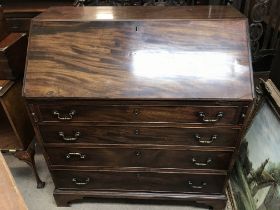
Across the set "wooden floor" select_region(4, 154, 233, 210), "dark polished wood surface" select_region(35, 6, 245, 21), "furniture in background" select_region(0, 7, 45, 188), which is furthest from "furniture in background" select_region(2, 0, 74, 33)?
"wooden floor" select_region(4, 154, 233, 210)

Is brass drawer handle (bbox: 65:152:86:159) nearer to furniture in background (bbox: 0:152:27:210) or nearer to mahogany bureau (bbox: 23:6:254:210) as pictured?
mahogany bureau (bbox: 23:6:254:210)

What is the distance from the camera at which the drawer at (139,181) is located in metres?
1.54

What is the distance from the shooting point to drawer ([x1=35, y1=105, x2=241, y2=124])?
1246 millimetres

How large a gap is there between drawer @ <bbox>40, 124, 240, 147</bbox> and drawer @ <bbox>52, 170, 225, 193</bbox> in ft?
0.85

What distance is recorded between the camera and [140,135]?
1.38 m

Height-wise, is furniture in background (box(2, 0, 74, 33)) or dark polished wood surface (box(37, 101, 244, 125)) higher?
furniture in background (box(2, 0, 74, 33))

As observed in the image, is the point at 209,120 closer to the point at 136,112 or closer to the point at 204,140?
the point at 204,140

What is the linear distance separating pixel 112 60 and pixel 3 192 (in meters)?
0.76

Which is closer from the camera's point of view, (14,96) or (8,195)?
(8,195)

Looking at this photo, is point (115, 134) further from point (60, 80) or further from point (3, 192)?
point (3, 192)

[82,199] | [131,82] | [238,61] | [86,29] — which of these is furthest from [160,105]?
[82,199]

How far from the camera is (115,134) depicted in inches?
54.4

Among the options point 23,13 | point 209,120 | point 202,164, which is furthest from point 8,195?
point 23,13

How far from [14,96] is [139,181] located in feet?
3.07
